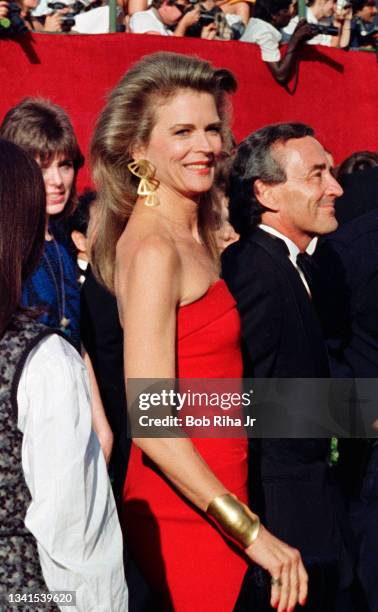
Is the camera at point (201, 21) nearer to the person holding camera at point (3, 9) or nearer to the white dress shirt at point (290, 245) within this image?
the person holding camera at point (3, 9)

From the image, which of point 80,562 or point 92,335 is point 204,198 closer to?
point 92,335

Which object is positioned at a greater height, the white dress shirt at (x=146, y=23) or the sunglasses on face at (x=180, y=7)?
the sunglasses on face at (x=180, y=7)

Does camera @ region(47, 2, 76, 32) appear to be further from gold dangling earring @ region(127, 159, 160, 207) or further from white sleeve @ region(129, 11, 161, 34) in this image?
gold dangling earring @ region(127, 159, 160, 207)

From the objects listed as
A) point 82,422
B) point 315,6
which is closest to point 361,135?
point 315,6

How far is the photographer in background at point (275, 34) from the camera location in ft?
32.1

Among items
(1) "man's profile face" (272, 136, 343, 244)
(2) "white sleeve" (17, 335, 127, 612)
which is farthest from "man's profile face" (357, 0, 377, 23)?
(2) "white sleeve" (17, 335, 127, 612)

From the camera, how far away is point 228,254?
3.56 metres

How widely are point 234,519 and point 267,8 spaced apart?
797cm

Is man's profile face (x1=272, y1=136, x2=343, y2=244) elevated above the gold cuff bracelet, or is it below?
above

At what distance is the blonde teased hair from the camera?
307 cm

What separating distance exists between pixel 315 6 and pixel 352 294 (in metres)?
6.89

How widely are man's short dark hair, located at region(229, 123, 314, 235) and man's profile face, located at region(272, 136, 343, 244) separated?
24mm

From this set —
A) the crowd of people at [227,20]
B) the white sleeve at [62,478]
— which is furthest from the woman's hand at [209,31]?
the white sleeve at [62,478]

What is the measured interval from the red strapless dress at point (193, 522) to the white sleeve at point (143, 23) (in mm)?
6648
